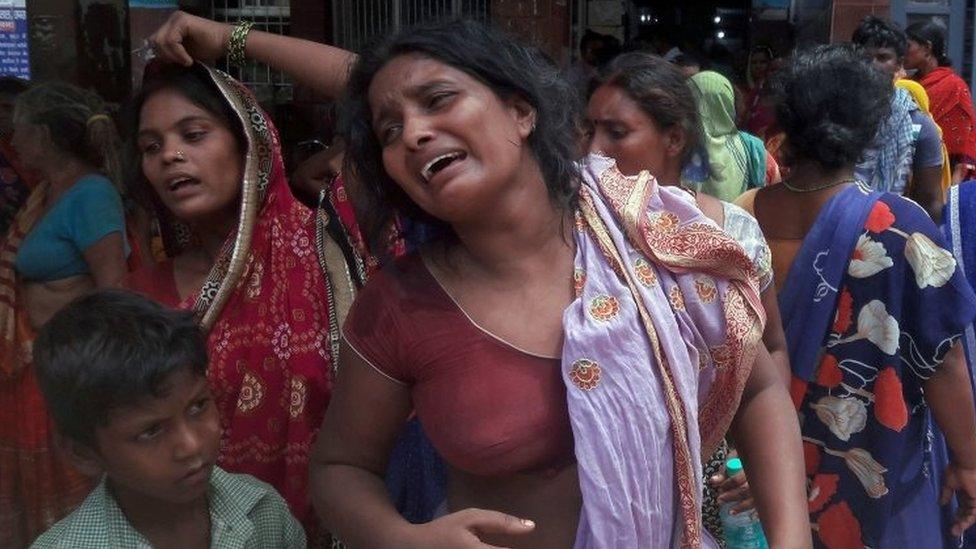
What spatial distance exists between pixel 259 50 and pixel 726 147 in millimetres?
2624

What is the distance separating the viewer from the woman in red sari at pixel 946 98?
6.14m

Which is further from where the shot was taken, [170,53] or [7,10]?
[7,10]

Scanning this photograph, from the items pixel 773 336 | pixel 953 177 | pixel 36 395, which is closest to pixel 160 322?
pixel 773 336

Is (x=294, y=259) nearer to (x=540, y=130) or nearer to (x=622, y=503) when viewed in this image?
(x=540, y=130)

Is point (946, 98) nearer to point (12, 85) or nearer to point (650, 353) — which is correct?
point (12, 85)

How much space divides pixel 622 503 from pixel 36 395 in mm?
2197

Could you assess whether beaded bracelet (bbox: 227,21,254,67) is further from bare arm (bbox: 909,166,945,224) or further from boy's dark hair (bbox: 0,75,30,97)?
bare arm (bbox: 909,166,945,224)

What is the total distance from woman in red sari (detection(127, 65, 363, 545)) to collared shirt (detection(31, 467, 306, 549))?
16cm

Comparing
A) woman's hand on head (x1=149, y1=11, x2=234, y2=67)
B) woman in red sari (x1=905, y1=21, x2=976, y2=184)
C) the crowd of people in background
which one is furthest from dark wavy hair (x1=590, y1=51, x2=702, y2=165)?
woman in red sari (x1=905, y1=21, x2=976, y2=184)

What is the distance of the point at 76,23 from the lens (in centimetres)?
288

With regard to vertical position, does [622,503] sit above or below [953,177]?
above

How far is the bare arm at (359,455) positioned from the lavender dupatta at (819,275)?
1.38 meters

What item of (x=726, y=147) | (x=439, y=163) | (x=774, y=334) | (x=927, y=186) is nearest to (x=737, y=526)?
(x=774, y=334)

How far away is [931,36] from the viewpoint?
6.35 m
